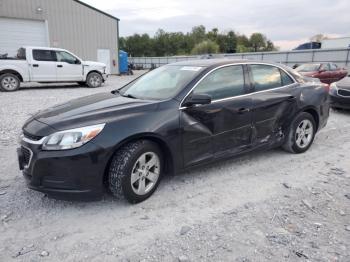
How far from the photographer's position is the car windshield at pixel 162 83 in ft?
12.3

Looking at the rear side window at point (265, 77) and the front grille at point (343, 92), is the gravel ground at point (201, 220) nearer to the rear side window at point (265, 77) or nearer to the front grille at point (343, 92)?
the rear side window at point (265, 77)

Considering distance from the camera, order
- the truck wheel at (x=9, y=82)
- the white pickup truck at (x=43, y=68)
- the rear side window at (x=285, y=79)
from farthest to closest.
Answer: the white pickup truck at (x=43, y=68) < the truck wheel at (x=9, y=82) < the rear side window at (x=285, y=79)

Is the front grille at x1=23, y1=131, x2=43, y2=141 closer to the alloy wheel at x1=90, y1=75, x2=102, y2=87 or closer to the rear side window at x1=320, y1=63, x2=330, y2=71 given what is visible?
the alloy wheel at x1=90, y1=75, x2=102, y2=87

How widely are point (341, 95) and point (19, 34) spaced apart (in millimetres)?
18725

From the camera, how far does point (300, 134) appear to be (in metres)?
4.92

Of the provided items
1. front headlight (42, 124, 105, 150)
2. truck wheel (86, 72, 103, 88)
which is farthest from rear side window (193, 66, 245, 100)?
truck wheel (86, 72, 103, 88)

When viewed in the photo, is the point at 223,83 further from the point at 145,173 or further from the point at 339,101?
the point at 339,101

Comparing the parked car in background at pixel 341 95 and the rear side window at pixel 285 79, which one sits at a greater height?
the rear side window at pixel 285 79

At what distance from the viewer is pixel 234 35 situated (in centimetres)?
7812

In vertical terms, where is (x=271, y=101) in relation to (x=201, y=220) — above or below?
above

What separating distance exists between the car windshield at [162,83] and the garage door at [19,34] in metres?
17.8

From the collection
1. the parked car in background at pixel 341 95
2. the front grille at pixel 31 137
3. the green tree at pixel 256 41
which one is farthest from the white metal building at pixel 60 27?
the green tree at pixel 256 41

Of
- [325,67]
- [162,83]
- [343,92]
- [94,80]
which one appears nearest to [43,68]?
[94,80]

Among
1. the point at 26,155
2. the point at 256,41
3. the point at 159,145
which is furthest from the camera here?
the point at 256,41
